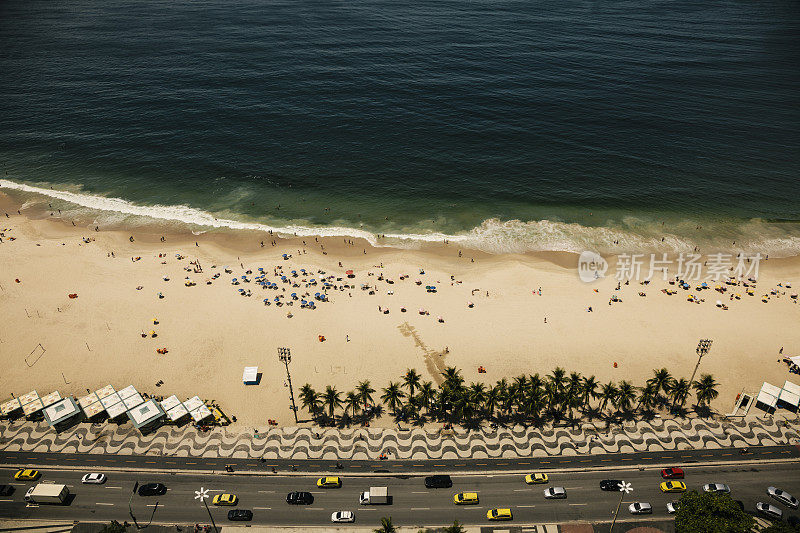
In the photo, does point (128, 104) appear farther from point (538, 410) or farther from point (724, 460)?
point (724, 460)

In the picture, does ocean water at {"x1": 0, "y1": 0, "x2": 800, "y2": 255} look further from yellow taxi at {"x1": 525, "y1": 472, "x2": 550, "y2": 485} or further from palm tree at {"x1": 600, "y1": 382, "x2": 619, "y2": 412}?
yellow taxi at {"x1": 525, "y1": 472, "x2": 550, "y2": 485}

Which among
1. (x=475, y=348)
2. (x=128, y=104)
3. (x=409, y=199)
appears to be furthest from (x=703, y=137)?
(x=128, y=104)

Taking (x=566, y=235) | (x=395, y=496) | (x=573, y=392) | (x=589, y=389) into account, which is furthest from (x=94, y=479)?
(x=566, y=235)

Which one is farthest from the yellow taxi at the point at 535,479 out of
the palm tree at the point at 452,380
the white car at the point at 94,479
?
the white car at the point at 94,479

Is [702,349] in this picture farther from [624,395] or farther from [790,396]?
[790,396]

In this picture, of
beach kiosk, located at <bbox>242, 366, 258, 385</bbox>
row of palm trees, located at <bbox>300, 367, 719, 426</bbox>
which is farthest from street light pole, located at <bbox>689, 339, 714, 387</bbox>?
beach kiosk, located at <bbox>242, 366, 258, 385</bbox>

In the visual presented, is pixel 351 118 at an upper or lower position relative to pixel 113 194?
upper
